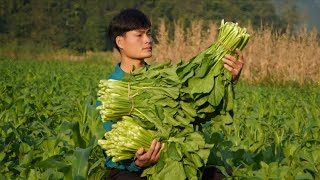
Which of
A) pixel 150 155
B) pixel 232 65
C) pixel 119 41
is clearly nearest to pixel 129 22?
pixel 119 41

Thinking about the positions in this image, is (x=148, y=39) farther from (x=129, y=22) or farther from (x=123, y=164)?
(x=123, y=164)

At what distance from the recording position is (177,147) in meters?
2.93

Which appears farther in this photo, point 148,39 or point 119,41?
point 119,41

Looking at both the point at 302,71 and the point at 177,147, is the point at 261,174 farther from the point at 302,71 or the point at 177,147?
the point at 302,71

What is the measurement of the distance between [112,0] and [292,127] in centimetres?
9730

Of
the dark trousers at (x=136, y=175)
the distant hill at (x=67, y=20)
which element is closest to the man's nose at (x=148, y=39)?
the dark trousers at (x=136, y=175)

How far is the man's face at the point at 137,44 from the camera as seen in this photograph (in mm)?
3617

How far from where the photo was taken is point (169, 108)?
296 centimetres

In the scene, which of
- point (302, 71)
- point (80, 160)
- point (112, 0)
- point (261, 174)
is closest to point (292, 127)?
point (261, 174)

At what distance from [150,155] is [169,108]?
0.27m

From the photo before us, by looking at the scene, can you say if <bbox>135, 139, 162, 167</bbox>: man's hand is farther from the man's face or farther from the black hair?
the black hair

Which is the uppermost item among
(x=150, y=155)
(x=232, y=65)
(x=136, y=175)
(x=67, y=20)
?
(x=232, y=65)

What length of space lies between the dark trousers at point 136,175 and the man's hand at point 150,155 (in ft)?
1.19

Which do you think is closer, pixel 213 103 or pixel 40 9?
pixel 213 103
